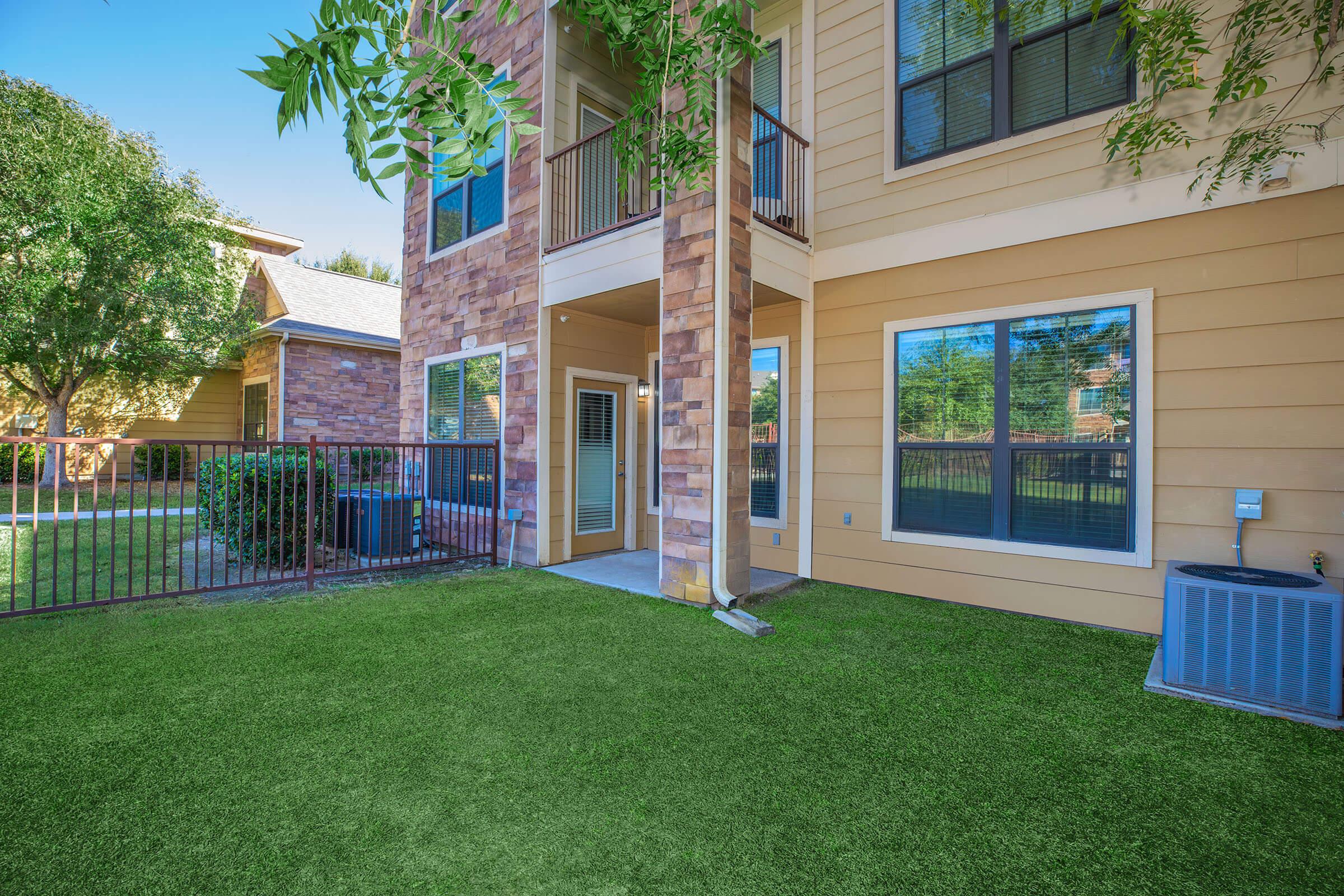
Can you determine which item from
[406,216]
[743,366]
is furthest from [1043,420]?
[406,216]

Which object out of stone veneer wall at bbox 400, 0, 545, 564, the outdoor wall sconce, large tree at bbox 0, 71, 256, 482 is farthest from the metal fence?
the outdoor wall sconce

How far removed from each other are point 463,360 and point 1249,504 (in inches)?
274

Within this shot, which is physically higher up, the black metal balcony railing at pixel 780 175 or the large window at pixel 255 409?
the black metal balcony railing at pixel 780 175

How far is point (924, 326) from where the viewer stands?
4.73 meters

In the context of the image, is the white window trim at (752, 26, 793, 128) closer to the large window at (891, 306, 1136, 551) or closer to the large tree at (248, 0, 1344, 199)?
the large tree at (248, 0, 1344, 199)

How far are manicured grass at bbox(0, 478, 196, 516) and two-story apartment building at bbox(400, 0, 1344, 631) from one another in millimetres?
6786

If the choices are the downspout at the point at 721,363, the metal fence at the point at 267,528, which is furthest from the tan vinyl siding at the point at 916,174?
the metal fence at the point at 267,528

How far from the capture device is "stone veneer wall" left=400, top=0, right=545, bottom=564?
19.6 ft

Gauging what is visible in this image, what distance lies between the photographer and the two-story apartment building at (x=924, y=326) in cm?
358

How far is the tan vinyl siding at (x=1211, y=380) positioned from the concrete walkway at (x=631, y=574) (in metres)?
1.21

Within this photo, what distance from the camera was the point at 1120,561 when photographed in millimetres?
3914

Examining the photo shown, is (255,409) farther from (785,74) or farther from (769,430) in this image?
(785,74)

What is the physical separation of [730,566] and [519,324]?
342 centimetres

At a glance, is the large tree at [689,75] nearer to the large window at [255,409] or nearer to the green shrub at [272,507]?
the green shrub at [272,507]
